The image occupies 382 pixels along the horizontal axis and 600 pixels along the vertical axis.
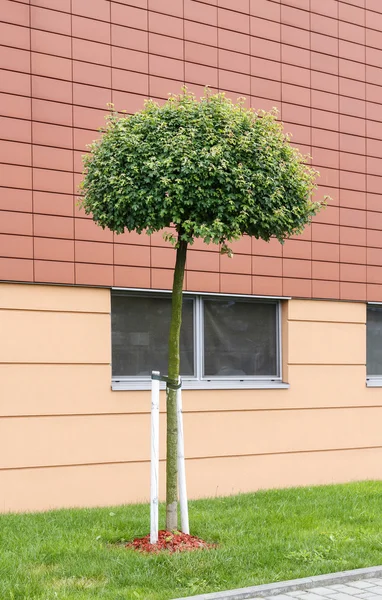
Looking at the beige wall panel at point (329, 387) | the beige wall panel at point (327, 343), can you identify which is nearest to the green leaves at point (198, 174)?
the beige wall panel at point (327, 343)

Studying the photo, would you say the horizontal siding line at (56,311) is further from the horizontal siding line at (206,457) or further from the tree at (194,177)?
the tree at (194,177)

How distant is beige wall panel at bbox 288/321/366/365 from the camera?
1244cm

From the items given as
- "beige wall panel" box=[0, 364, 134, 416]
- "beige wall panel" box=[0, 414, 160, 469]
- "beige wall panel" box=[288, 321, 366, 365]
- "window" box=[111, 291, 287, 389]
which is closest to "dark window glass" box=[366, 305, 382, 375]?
"beige wall panel" box=[288, 321, 366, 365]

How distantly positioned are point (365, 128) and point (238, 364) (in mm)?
4420

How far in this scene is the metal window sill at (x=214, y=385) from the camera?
35.9 feet

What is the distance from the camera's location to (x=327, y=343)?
12.8 m

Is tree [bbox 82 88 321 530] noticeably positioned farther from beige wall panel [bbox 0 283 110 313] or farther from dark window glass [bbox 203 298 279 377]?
dark window glass [bbox 203 298 279 377]

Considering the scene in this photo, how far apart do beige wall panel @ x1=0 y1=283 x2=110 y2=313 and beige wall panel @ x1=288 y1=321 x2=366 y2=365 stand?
3143 millimetres

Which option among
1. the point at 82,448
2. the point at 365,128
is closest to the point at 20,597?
the point at 82,448

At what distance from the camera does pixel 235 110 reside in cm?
781

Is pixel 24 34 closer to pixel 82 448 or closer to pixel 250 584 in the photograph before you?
pixel 82 448

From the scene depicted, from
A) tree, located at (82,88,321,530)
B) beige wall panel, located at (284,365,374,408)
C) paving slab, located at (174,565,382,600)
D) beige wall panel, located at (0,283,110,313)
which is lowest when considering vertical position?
paving slab, located at (174,565,382,600)

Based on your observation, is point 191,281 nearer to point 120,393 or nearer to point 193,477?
point 120,393

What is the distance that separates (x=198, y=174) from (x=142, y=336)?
4.19 meters
